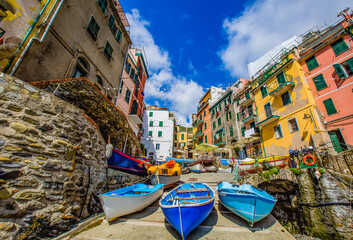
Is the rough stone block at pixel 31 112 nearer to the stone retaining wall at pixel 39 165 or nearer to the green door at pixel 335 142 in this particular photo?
the stone retaining wall at pixel 39 165

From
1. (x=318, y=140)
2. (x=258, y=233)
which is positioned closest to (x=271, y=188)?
(x=258, y=233)

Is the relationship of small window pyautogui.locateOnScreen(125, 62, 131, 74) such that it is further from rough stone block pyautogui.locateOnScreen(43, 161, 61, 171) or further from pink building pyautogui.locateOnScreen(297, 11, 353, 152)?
pink building pyautogui.locateOnScreen(297, 11, 353, 152)

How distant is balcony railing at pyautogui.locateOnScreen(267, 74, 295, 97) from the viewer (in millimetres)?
14742

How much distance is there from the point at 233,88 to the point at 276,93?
9357mm

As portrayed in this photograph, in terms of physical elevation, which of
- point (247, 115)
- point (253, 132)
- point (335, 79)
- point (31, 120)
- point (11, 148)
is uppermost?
point (335, 79)

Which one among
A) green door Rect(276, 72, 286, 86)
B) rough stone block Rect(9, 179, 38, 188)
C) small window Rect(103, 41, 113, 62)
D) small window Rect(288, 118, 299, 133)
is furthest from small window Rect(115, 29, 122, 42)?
small window Rect(288, 118, 299, 133)

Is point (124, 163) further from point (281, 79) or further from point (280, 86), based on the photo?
point (281, 79)

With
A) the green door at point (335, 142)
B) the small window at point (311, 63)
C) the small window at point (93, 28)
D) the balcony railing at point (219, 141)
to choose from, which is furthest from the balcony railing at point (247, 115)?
the small window at point (93, 28)

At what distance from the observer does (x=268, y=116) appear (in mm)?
16922


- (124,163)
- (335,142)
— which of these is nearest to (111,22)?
(124,163)

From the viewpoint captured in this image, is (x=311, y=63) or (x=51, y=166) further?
(x=311, y=63)

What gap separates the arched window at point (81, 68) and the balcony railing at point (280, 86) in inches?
736

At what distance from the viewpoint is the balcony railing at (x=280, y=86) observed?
14.7m

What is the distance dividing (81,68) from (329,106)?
20557 millimetres
